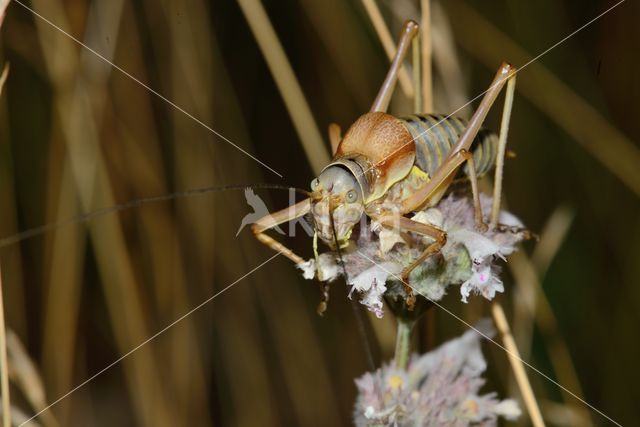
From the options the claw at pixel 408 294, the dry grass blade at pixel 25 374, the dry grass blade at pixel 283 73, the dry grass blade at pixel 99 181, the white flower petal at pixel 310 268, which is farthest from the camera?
the dry grass blade at pixel 99 181

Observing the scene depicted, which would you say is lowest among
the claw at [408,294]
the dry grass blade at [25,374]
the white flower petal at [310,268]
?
the claw at [408,294]

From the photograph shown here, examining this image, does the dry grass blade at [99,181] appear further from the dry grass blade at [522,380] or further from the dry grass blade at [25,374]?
the dry grass blade at [522,380]

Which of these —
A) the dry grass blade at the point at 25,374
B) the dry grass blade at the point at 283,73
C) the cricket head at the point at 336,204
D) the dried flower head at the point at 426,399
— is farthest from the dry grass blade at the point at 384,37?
the dry grass blade at the point at 25,374

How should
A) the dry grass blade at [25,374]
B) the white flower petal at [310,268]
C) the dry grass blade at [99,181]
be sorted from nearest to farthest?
the white flower petal at [310,268] < the dry grass blade at [25,374] < the dry grass blade at [99,181]

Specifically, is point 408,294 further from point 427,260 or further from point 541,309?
point 541,309

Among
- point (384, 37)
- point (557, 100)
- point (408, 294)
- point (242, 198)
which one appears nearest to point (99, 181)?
point (242, 198)

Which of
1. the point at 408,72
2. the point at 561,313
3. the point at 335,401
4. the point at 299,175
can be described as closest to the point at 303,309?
the point at 335,401

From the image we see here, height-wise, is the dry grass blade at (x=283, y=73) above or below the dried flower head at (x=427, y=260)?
above

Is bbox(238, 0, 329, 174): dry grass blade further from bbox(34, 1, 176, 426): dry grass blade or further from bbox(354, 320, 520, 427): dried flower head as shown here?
bbox(354, 320, 520, 427): dried flower head
